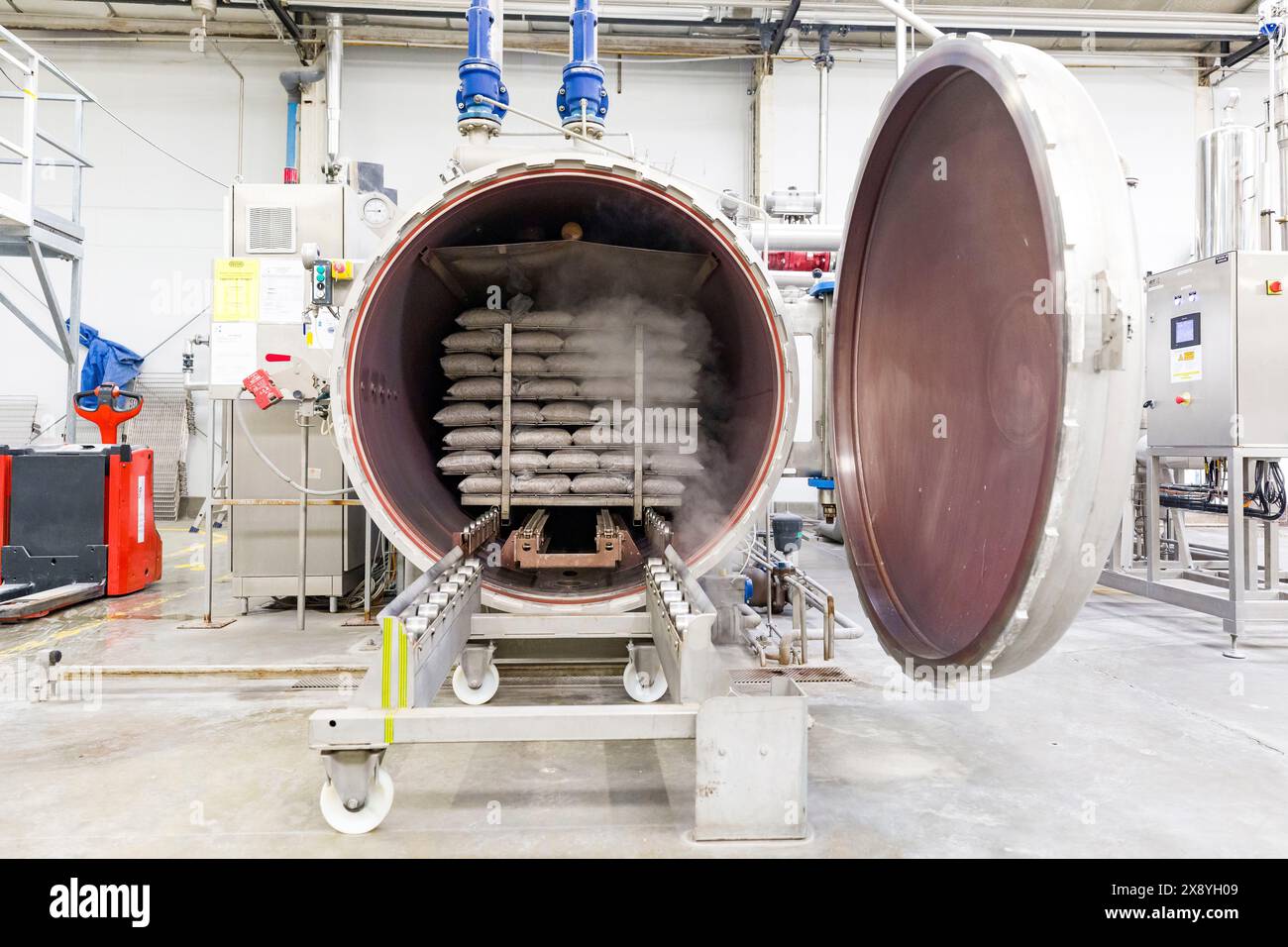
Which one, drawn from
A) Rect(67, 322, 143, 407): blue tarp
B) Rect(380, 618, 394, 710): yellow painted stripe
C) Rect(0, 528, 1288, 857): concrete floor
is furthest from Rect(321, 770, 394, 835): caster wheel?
Rect(67, 322, 143, 407): blue tarp

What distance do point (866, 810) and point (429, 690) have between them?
96cm

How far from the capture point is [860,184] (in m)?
2.04

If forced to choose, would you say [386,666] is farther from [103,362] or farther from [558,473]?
[103,362]

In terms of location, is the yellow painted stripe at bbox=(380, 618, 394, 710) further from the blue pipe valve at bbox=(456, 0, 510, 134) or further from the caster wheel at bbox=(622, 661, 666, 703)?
the blue pipe valve at bbox=(456, 0, 510, 134)

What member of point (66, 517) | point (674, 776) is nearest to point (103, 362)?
point (66, 517)

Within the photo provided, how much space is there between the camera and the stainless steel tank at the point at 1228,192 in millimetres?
3621

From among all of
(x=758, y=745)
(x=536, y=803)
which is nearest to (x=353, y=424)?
(x=536, y=803)

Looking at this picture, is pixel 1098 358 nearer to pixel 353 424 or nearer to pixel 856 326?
pixel 856 326

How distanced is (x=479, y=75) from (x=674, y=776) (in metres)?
2.49

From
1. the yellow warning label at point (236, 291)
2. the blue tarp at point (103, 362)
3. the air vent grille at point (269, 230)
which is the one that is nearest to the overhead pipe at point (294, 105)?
the blue tarp at point (103, 362)

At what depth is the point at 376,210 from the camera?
3.12m

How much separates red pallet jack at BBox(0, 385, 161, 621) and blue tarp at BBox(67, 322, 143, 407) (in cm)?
395

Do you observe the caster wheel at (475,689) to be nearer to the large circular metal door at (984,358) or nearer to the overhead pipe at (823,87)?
the large circular metal door at (984,358)

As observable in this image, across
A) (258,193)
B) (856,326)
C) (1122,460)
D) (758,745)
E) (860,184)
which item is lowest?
(758,745)
